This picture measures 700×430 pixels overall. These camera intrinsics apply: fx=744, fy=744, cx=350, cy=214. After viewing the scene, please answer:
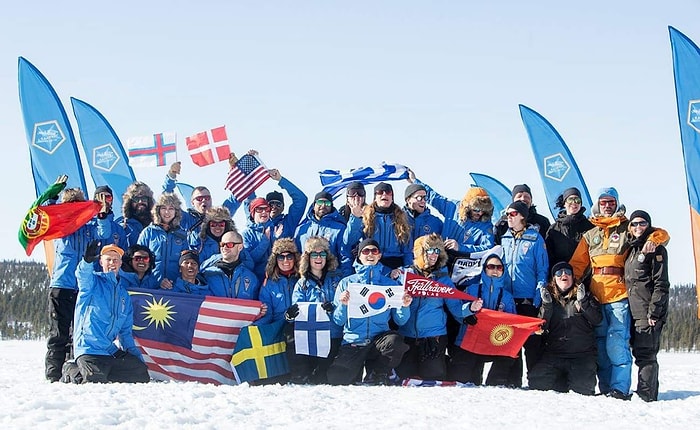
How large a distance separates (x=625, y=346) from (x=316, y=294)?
3.54 metres

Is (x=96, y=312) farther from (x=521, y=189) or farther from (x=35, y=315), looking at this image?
(x=35, y=315)

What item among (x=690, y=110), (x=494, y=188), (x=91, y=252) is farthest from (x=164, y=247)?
(x=494, y=188)

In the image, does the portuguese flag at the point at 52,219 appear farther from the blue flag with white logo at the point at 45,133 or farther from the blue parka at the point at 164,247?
the blue flag with white logo at the point at 45,133

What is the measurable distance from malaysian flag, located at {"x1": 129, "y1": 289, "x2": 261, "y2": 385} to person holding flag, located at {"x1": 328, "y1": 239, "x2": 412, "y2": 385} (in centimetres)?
108

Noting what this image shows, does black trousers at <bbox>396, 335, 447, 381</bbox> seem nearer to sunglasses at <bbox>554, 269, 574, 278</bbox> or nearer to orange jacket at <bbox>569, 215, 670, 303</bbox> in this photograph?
sunglasses at <bbox>554, 269, 574, 278</bbox>

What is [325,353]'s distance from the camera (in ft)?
27.2

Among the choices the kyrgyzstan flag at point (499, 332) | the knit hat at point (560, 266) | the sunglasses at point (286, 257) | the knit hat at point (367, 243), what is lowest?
the kyrgyzstan flag at point (499, 332)

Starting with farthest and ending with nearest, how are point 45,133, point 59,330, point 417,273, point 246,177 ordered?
point 45,133 < point 246,177 < point 59,330 < point 417,273

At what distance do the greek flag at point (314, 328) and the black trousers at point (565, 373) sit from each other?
2425 mm

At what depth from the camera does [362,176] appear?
1088cm

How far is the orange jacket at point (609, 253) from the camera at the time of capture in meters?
8.52

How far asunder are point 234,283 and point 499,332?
10.3ft

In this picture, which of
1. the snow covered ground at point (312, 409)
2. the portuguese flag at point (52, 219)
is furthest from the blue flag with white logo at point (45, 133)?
the snow covered ground at point (312, 409)

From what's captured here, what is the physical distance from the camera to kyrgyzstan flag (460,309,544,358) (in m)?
8.45
